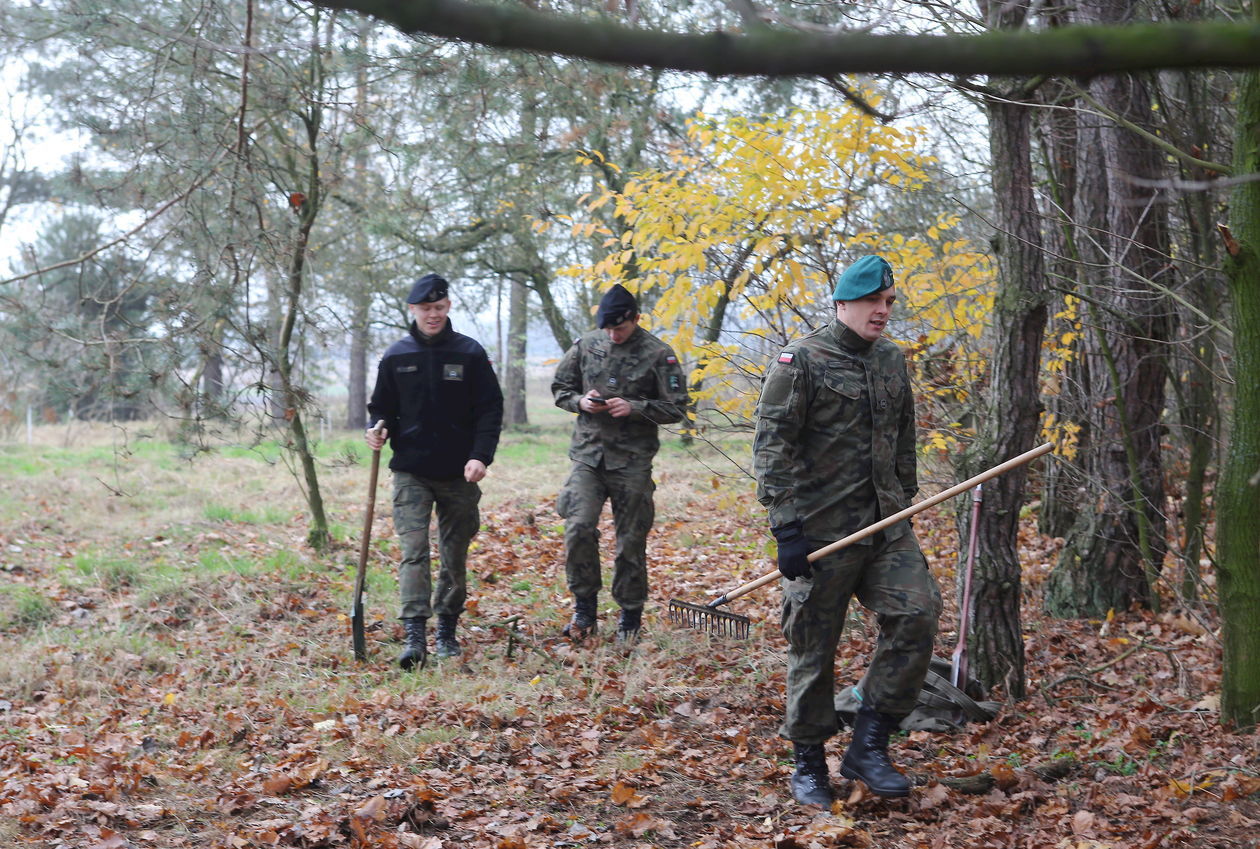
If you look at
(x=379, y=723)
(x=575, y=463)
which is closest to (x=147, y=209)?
(x=575, y=463)

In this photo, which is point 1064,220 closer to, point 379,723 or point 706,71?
point 379,723

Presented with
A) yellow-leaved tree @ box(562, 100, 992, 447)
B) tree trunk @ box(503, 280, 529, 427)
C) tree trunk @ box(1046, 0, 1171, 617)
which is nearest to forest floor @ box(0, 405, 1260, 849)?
tree trunk @ box(1046, 0, 1171, 617)

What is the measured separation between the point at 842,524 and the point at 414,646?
132 inches

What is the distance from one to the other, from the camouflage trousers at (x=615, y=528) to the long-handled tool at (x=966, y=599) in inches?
97.0

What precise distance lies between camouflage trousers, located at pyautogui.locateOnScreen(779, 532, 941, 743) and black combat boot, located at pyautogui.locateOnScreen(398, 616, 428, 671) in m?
2.97

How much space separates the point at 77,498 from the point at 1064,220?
1102 centimetres

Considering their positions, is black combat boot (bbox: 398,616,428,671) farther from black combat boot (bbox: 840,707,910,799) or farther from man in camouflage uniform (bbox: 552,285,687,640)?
black combat boot (bbox: 840,707,910,799)

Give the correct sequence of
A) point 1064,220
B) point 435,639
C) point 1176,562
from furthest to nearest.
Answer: point 1176,562 < point 435,639 < point 1064,220

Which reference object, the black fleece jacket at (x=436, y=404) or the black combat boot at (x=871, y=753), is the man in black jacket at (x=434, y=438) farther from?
the black combat boot at (x=871, y=753)

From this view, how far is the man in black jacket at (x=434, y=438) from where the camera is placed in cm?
716

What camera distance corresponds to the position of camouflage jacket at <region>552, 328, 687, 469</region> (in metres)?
7.68

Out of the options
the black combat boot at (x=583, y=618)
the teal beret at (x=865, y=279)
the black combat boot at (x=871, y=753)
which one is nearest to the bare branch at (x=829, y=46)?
the teal beret at (x=865, y=279)

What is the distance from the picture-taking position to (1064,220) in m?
6.44

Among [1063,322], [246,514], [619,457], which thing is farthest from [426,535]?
[246,514]
